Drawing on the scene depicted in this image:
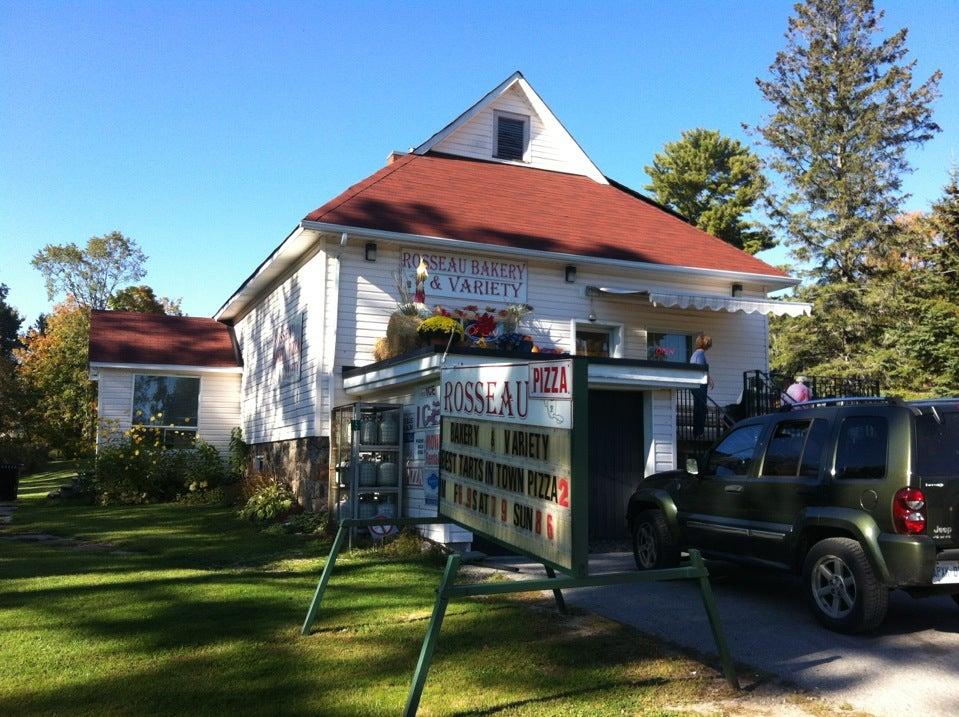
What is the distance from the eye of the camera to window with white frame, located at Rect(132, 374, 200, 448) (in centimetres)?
1900

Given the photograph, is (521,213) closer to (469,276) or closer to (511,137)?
(469,276)

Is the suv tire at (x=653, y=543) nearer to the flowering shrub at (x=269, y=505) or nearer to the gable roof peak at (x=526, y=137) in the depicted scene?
the flowering shrub at (x=269, y=505)

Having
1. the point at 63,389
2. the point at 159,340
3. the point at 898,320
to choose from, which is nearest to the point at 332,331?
the point at 159,340

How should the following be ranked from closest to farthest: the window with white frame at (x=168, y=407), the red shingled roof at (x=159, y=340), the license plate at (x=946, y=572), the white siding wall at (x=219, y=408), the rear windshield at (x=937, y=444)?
the license plate at (x=946, y=572) → the rear windshield at (x=937, y=444) → the window with white frame at (x=168, y=407) → the red shingled roof at (x=159, y=340) → the white siding wall at (x=219, y=408)

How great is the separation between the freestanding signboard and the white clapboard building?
375 cm

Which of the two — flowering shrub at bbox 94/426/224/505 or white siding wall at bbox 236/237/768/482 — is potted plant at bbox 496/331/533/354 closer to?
white siding wall at bbox 236/237/768/482

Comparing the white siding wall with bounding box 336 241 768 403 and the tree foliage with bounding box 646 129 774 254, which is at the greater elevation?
the tree foliage with bounding box 646 129 774 254

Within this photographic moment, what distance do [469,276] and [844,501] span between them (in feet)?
27.3

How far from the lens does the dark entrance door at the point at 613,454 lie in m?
12.0

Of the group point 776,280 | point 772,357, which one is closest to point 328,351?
point 776,280

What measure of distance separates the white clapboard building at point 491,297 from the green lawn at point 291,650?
115 inches

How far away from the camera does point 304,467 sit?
1316 cm

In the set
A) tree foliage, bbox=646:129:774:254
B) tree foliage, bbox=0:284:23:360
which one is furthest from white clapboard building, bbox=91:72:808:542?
tree foliage, bbox=0:284:23:360

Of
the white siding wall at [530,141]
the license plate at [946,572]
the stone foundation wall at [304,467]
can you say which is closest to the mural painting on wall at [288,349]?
the stone foundation wall at [304,467]
